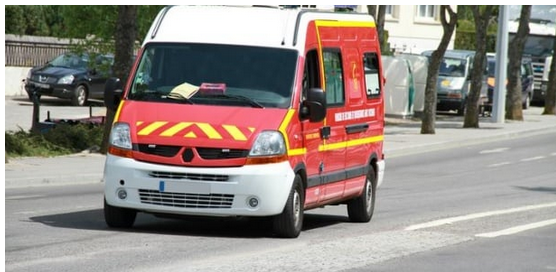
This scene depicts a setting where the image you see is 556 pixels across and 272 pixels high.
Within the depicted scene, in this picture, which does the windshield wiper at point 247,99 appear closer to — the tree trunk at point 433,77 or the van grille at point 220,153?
the van grille at point 220,153

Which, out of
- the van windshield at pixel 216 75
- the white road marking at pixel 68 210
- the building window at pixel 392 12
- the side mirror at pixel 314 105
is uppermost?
the building window at pixel 392 12

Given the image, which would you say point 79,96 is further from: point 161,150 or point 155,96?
point 161,150

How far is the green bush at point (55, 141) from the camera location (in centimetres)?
2562

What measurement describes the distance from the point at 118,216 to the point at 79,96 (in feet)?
101

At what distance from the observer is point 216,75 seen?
14.2 meters

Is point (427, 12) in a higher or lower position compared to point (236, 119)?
higher

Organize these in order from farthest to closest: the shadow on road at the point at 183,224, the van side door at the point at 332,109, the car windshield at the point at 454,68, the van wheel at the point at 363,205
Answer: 1. the car windshield at the point at 454,68
2. the van wheel at the point at 363,205
3. the van side door at the point at 332,109
4. the shadow on road at the point at 183,224

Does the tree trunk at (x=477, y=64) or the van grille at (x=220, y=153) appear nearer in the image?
the van grille at (x=220, y=153)

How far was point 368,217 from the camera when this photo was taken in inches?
653

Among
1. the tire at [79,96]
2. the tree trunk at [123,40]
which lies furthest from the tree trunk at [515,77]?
the tree trunk at [123,40]

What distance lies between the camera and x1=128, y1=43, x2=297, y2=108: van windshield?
46.1 ft

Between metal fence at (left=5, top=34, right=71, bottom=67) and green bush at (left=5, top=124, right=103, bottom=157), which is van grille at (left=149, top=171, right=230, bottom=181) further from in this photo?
metal fence at (left=5, top=34, right=71, bottom=67)

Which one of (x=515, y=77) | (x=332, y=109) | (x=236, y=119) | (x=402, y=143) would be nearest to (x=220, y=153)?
(x=236, y=119)

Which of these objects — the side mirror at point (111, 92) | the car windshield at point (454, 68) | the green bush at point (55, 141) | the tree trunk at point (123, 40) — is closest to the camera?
the side mirror at point (111, 92)
